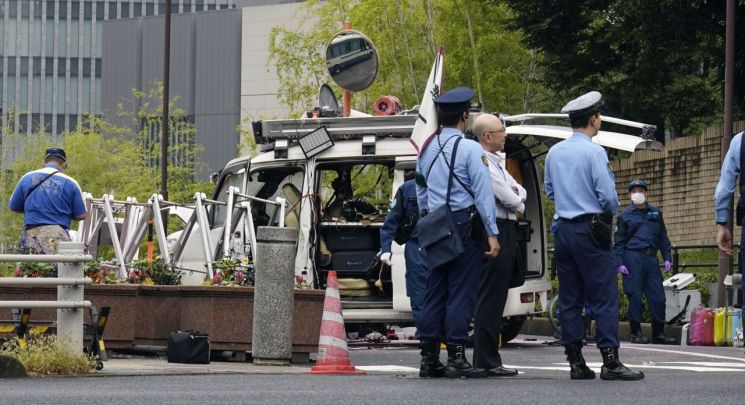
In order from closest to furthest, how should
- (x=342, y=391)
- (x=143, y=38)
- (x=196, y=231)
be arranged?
(x=342, y=391)
(x=196, y=231)
(x=143, y=38)

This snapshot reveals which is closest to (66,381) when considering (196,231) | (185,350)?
(185,350)

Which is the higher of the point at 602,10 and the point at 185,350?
the point at 602,10

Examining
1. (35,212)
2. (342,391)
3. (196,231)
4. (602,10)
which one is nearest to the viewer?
(342,391)

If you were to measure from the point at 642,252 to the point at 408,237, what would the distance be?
723cm

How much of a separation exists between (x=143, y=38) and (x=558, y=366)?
82515 millimetres

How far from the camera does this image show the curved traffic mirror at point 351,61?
19234 mm

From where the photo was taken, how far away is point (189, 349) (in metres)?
14.0

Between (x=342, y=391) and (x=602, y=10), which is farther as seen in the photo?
(x=602, y=10)

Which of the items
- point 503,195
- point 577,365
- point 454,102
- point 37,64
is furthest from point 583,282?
point 37,64

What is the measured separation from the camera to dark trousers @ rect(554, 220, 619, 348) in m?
11.4

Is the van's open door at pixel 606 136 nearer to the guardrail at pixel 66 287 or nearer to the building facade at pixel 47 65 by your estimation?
the guardrail at pixel 66 287

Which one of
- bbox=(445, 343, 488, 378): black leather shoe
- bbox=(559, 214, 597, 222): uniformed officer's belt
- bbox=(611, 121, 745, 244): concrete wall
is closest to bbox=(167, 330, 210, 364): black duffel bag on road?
bbox=(445, 343, 488, 378): black leather shoe

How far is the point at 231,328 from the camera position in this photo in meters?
14.6

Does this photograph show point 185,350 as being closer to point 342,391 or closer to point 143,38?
A: point 342,391
